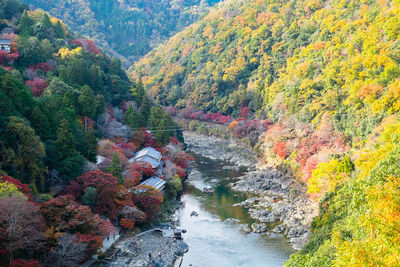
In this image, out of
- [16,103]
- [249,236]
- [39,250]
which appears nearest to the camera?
[39,250]

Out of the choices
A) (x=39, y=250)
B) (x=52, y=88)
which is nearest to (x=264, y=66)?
(x=52, y=88)

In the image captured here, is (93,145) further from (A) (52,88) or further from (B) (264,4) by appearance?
(B) (264,4)

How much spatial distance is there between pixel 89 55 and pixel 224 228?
1162 inches

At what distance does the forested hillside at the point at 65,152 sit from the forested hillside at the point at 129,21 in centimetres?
6339

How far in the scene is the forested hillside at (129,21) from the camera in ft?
351

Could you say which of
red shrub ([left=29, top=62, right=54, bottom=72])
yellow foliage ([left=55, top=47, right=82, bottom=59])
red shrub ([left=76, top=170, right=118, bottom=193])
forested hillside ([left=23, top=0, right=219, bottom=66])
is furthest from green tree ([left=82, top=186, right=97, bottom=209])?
forested hillside ([left=23, top=0, right=219, bottom=66])

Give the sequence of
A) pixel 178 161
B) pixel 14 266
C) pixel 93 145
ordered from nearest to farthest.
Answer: pixel 14 266, pixel 93 145, pixel 178 161

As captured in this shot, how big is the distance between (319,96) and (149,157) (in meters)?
21.6

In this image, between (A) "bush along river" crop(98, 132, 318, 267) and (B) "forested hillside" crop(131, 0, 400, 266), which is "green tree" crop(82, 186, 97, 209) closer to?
(A) "bush along river" crop(98, 132, 318, 267)

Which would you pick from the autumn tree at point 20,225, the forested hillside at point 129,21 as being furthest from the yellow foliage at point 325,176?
the forested hillside at point 129,21

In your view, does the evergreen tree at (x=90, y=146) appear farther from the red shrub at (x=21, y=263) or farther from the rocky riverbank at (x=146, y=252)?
the red shrub at (x=21, y=263)

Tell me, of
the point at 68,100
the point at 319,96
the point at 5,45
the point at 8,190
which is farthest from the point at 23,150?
the point at 319,96

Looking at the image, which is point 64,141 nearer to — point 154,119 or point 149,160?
point 149,160

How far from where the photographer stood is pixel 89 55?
150 feet
